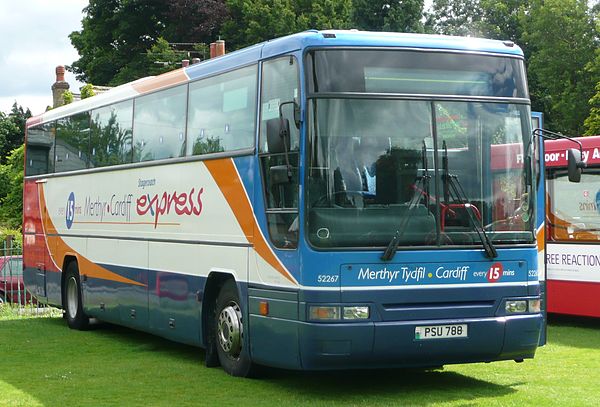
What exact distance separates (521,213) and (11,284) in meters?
17.2

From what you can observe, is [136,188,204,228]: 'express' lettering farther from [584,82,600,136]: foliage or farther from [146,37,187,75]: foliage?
[584,82,600,136]: foliage

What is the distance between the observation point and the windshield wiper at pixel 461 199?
36.1 feet

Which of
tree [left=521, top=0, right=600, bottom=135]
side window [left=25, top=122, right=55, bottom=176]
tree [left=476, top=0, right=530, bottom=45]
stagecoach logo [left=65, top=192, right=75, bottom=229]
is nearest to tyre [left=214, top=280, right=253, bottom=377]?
stagecoach logo [left=65, top=192, right=75, bottom=229]

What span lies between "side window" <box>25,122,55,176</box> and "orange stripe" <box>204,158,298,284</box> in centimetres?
790

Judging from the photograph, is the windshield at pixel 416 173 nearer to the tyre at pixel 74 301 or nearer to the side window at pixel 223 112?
the side window at pixel 223 112

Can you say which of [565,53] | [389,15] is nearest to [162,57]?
[389,15]

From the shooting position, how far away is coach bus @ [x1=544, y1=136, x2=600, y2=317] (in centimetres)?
1834

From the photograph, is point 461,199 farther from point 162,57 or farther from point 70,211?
point 162,57

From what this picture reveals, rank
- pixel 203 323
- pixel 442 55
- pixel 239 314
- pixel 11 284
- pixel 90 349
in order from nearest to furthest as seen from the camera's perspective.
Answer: pixel 442 55
pixel 239 314
pixel 203 323
pixel 90 349
pixel 11 284

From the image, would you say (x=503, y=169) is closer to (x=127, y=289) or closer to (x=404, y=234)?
(x=404, y=234)

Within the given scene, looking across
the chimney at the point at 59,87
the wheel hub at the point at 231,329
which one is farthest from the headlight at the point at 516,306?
the chimney at the point at 59,87

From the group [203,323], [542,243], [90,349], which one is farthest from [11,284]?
[542,243]

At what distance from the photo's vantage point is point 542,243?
13406 mm

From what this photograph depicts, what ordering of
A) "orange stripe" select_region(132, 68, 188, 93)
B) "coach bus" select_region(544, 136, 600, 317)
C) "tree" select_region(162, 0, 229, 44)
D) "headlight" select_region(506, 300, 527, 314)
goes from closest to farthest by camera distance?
"headlight" select_region(506, 300, 527, 314)
"orange stripe" select_region(132, 68, 188, 93)
"coach bus" select_region(544, 136, 600, 317)
"tree" select_region(162, 0, 229, 44)
